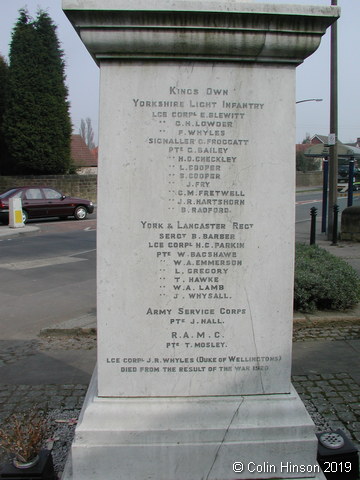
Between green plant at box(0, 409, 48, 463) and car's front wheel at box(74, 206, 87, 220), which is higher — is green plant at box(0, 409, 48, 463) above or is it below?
below

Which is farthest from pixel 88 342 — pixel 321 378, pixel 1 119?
pixel 1 119

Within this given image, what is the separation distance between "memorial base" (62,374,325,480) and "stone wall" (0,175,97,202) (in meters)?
27.3

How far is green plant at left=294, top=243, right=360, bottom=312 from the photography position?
19.1ft

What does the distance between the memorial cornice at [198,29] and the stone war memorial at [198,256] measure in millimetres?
10

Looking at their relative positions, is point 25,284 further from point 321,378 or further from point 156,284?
point 156,284

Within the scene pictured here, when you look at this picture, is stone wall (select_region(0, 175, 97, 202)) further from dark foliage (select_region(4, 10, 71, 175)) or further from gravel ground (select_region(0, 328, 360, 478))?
gravel ground (select_region(0, 328, 360, 478))

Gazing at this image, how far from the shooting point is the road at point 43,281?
20.5 ft

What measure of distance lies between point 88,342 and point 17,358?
0.83m

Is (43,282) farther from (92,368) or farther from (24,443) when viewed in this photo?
(24,443)

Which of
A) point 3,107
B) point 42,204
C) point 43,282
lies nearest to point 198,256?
point 43,282

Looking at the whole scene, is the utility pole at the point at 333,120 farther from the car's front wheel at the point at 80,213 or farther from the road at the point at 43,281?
the car's front wheel at the point at 80,213

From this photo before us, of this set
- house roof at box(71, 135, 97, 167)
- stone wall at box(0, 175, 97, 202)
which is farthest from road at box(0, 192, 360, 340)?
house roof at box(71, 135, 97, 167)

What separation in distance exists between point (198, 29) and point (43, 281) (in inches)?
280

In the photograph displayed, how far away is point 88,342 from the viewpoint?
5.34 m
